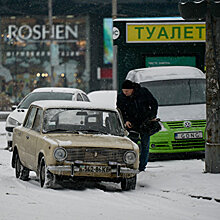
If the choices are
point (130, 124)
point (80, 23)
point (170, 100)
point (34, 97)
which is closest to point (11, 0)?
point (80, 23)

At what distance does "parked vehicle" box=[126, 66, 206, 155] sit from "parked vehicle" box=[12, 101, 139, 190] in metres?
3.41

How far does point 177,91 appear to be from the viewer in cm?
1622

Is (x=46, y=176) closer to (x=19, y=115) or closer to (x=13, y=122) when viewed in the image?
(x=13, y=122)

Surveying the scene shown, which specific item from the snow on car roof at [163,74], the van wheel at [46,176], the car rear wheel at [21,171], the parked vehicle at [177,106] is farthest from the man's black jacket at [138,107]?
the snow on car roof at [163,74]

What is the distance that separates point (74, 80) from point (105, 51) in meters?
3.01

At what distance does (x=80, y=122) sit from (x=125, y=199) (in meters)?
1.97

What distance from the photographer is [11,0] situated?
50.4 m

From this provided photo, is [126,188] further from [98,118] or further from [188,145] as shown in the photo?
[188,145]

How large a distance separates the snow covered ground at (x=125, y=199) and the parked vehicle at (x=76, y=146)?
25cm

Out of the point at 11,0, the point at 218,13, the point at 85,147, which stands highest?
the point at 11,0

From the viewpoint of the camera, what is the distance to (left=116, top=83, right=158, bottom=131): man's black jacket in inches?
501

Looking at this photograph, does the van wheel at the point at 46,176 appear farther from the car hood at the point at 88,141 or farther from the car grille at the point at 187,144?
the car grille at the point at 187,144

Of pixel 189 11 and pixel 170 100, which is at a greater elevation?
pixel 189 11

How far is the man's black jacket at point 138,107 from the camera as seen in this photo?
501 inches
